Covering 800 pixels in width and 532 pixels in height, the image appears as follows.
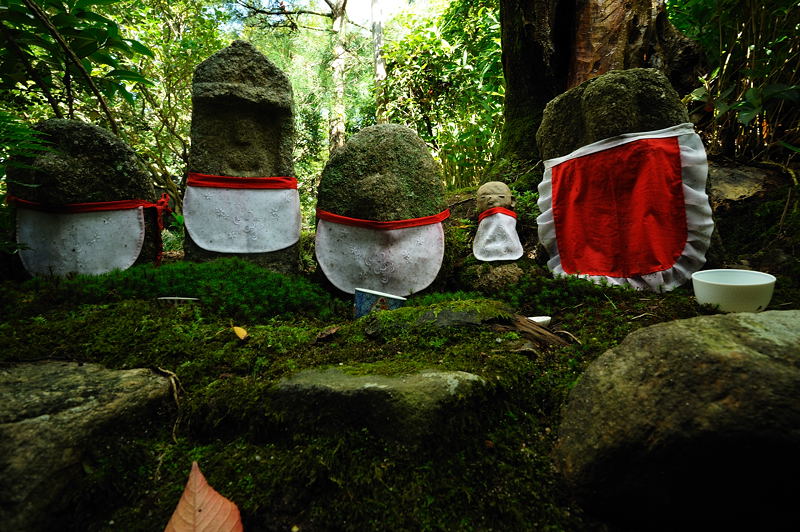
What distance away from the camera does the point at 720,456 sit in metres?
0.83

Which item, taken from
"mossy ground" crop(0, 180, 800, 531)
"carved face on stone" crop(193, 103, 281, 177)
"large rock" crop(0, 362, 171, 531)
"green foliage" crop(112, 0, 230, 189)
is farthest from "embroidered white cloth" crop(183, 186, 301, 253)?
A: "green foliage" crop(112, 0, 230, 189)

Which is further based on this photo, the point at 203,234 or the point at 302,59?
the point at 302,59

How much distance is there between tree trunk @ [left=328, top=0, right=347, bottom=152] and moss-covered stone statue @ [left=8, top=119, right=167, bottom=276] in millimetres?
7457

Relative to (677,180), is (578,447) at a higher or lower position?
lower

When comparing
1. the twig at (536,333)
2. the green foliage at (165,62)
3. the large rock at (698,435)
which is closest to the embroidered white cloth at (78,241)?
the twig at (536,333)

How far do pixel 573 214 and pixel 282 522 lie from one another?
7.99ft

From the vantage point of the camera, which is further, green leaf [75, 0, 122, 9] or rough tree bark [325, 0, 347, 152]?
rough tree bark [325, 0, 347, 152]

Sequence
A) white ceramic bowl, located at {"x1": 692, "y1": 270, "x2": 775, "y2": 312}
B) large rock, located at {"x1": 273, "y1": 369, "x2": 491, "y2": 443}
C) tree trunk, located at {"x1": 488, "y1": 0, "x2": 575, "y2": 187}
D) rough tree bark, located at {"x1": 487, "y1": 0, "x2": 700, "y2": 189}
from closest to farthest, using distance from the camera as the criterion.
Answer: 1. large rock, located at {"x1": 273, "y1": 369, "x2": 491, "y2": 443}
2. white ceramic bowl, located at {"x1": 692, "y1": 270, "x2": 775, "y2": 312}
3. rough tree bark, located at {"x1": 487, "y1": 0, "x2": 700, "y2": 189}
4. tree trunk, located at {"x1": 488, "y1": 0, "x2": 575, "y2": 187}

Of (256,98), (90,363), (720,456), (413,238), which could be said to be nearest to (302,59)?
(256,98)

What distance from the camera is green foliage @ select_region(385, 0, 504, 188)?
18.6 ft

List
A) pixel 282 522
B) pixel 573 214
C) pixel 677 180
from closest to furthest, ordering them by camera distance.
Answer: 1. pixel 282 522
2. pixel 677 180
3. pixel 573 214

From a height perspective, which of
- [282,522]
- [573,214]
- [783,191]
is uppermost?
[783,191]

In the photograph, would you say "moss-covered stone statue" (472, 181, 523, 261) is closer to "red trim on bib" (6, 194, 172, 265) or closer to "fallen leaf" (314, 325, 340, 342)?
"fallen leaf" (314, 325, 340, 342)

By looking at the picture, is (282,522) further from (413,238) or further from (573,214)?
(573,214)
